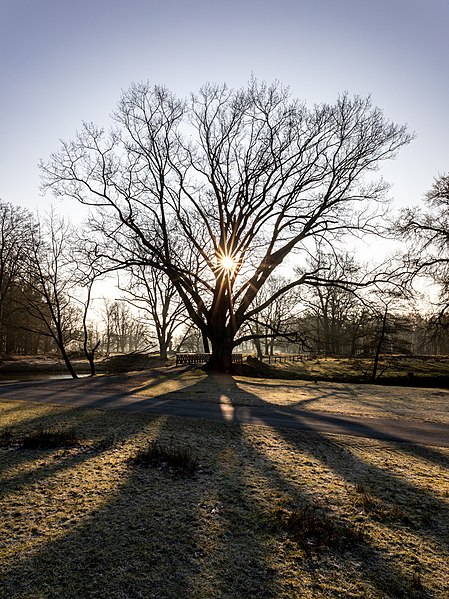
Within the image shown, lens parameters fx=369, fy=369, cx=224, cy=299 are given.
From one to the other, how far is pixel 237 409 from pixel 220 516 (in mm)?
7282

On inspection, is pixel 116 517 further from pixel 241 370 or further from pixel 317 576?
pixel 241 370

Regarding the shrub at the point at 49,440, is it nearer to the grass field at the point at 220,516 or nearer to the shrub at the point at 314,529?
the grass field at the point at 220,516

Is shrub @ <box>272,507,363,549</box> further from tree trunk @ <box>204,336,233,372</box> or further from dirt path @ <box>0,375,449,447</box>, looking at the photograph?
tree trunk @ <box>204,336,233,372</box>

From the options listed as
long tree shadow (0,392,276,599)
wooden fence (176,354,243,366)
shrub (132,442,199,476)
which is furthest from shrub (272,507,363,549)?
wooden fence (176,354,243,366)

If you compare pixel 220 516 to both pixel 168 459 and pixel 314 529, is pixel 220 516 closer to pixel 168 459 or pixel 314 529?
pixel 314 529

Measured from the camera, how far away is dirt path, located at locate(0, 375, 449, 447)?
9336 millimetres

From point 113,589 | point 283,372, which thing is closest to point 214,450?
point 113,589

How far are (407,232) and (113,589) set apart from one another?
23.8 meters

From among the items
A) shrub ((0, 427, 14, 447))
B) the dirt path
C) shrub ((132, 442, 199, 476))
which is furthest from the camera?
the dirt path

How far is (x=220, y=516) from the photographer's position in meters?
4.79

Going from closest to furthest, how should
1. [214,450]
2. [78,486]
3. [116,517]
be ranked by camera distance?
[116,517] < [78,486] < [214,450]

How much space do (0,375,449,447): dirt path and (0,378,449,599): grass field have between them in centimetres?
110

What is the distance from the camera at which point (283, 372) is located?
25.0 metres

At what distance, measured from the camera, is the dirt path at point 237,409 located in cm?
934
